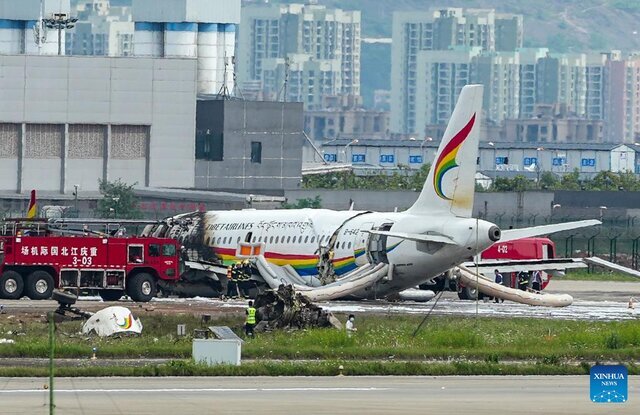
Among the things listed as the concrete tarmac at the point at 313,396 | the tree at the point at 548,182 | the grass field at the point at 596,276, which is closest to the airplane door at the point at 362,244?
the concrete tarmac at the point at 313,396

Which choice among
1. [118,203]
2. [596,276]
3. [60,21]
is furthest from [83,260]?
[60,21]

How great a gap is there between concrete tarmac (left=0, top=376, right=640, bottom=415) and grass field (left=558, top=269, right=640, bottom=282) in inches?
2127

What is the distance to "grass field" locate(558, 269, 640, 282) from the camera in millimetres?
99625

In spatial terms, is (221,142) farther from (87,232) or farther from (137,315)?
(137,315)

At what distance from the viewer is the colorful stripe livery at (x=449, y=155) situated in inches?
2714

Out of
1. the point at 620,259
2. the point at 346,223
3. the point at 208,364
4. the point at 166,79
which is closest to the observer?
the point at 208,364

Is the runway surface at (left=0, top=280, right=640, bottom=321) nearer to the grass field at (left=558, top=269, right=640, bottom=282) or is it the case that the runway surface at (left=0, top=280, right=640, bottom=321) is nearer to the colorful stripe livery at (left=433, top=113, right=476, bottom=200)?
the colorful stripe livery at (left=433, top=113, right=476, bottom=200)

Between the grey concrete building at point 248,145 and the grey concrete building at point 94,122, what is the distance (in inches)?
183

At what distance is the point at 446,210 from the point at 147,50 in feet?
403

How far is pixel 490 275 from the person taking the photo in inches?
3233

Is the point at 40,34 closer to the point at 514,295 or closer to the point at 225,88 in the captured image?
the point at 225,88

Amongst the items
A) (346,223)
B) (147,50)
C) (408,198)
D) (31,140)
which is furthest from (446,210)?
(147,50)

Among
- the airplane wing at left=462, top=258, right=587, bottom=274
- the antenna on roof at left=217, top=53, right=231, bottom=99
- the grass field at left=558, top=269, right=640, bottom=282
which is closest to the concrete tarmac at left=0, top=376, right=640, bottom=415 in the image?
the airplane wing at left=462, top=258, right=587, bottom=274

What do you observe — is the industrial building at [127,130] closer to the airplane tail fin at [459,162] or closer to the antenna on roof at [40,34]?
the antenna on roof at [40,34]
